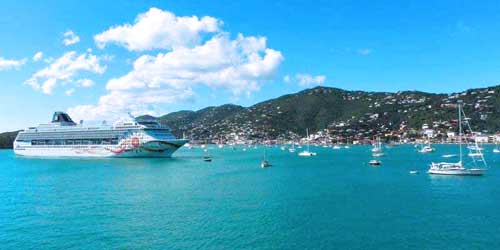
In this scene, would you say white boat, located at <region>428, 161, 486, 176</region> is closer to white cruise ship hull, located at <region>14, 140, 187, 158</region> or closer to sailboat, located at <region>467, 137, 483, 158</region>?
sailboat, located at <region>467, 137, 483, 158</region>

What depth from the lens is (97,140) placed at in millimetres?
106125

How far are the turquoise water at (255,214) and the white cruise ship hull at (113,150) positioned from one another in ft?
148

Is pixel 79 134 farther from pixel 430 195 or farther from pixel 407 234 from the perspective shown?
pixel 407 234

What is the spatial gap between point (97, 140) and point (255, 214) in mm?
83559

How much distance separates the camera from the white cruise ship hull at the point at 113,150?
9769cm

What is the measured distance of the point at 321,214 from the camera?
103ft

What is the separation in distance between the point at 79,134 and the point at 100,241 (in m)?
92.2

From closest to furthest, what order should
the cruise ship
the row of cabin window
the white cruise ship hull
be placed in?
the white cruise ship hull
the cruise ship
the row of cabin window

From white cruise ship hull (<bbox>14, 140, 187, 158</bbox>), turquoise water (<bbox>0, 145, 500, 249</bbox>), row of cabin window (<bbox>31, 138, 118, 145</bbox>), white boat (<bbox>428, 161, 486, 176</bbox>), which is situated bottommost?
turquoise water (<bbox>0, 145, 500, 249</bbox>)

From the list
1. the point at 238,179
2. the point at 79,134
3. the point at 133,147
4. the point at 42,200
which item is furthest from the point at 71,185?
the point at 79,134

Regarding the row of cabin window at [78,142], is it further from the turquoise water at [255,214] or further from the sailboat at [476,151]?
the sailboat at [476,151]

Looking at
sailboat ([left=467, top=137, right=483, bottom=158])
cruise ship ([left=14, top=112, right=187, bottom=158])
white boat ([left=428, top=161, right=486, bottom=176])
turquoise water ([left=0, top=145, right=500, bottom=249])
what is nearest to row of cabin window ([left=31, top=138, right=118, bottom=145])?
cruise ship ([left=14, top=112, right=187, bottom=158])

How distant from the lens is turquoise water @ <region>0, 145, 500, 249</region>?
2441 cm

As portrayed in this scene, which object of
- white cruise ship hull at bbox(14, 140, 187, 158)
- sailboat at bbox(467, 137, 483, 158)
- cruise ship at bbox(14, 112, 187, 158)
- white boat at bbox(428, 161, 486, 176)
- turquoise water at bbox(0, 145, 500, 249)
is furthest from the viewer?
cruise ship at bbox(14, 112, 187, 158)
